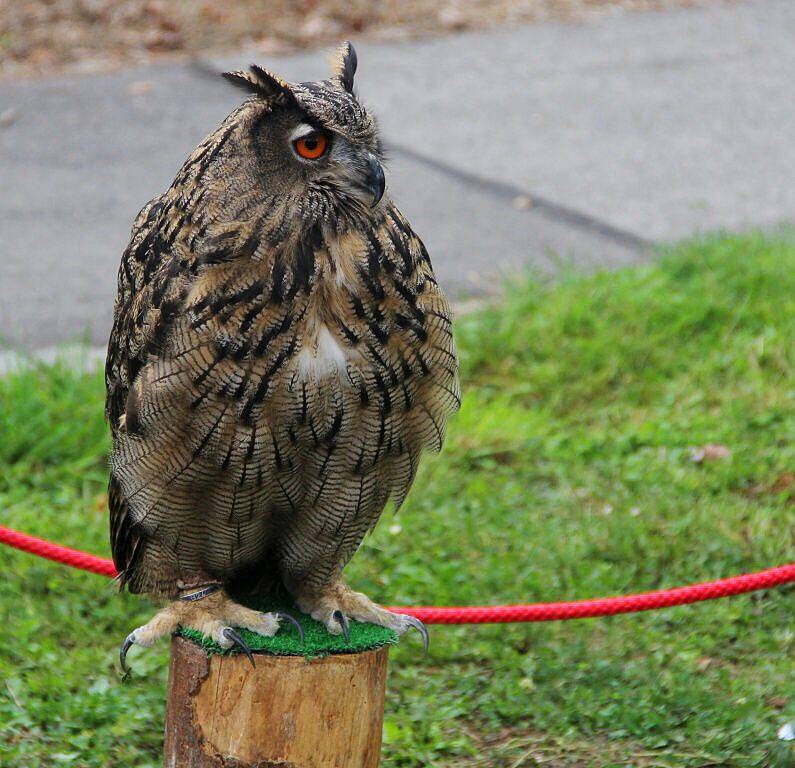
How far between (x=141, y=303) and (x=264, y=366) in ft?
1.09

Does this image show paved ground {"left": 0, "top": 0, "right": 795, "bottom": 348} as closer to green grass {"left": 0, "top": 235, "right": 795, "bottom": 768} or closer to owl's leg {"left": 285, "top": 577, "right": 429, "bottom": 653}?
green grass {"left": 0, "top": 235, "right": 795, "bottom": 768}

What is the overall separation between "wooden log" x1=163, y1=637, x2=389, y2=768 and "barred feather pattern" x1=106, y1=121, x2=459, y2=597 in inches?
11.9

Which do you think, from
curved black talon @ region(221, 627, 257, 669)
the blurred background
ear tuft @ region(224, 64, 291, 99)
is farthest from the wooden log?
ear tuft @ region(224, 64, 291, 99)

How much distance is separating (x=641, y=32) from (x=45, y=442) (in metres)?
6.99

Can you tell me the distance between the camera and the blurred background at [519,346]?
357cm

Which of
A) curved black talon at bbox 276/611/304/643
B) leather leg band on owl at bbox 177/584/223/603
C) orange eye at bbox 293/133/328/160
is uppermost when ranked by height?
orange eye at bbox 293/133/328/160

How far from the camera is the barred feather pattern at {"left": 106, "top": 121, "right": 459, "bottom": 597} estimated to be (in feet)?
8.14

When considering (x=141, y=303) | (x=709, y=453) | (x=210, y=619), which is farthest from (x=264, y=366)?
(x=709, y=453)

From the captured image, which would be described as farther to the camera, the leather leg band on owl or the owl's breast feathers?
the leather leg band on owl

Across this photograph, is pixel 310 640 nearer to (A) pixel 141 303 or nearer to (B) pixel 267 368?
(B) pixel 267 368

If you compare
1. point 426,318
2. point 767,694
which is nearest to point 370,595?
point 767,694

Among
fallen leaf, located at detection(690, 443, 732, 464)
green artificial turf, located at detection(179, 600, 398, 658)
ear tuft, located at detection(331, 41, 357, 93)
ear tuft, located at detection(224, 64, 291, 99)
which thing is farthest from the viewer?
fallen leaf, located at detection(690, 443, 732, 464)

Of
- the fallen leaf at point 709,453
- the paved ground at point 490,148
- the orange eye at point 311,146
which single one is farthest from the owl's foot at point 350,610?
the paved ground at point 490,148

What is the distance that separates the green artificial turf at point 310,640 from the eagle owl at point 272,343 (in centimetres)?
3
